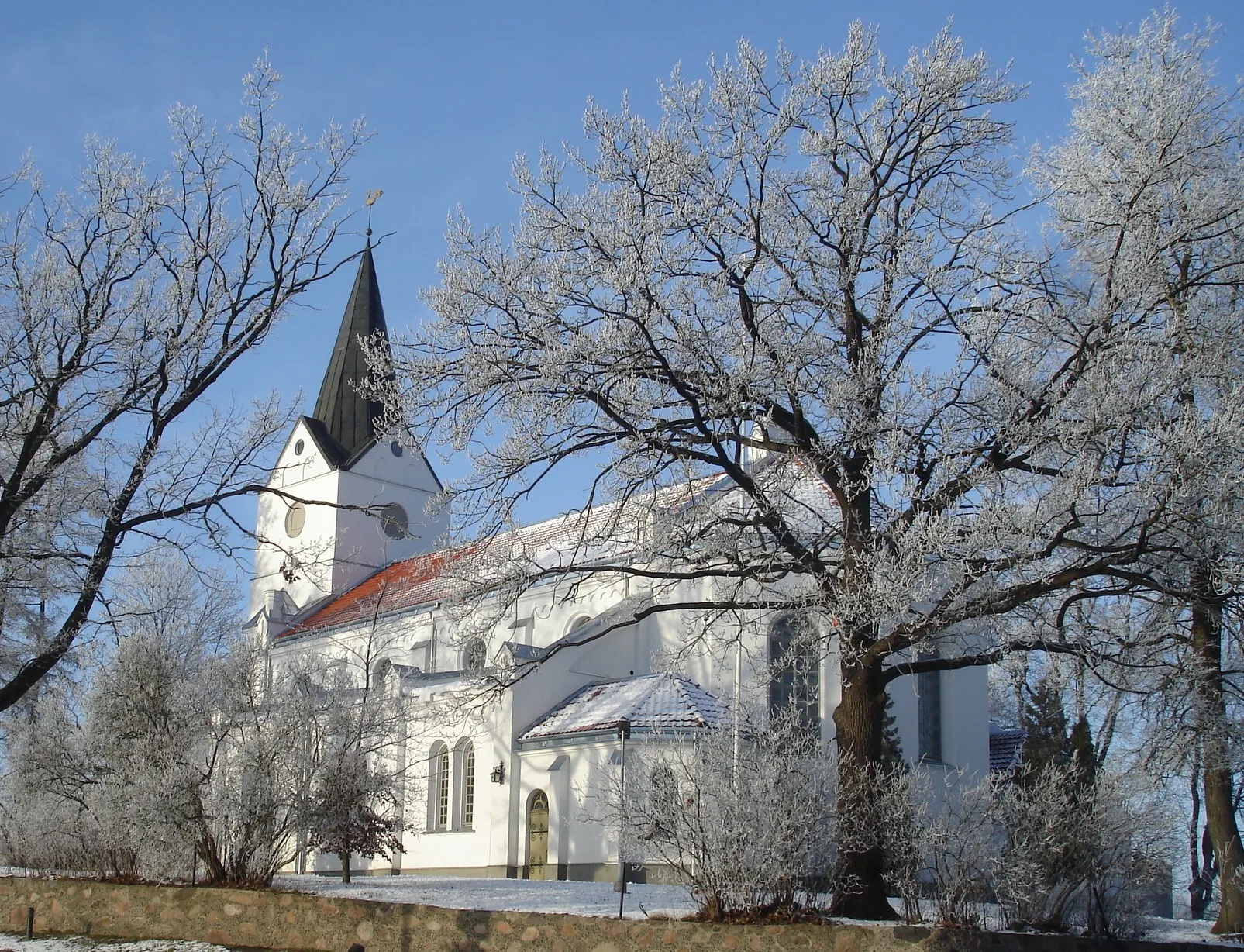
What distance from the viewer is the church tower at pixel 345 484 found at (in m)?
40.8

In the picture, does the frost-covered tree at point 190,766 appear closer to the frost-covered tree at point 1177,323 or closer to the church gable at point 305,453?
the frost-covered tree at point 1177,323

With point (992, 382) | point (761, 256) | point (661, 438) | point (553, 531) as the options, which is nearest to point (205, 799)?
point (661, 438)

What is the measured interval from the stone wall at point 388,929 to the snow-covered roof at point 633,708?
1000cm

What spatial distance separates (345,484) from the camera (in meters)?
40.8

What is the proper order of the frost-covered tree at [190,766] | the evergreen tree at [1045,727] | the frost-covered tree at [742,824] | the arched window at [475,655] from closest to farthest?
the frost-covered tree at [742,824] < the frost-covered tree at [190,766] < the arched window at [475,655] < the evergreen tree at [1045,727]

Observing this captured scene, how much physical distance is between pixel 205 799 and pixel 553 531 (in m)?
17.4

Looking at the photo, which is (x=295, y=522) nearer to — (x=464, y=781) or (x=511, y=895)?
(x=464, y=781)

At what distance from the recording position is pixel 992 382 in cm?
1381

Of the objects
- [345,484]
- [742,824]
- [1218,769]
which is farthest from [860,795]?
[345,484]

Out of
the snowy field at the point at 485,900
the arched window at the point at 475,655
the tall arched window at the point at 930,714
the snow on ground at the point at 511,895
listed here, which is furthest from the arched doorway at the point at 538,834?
the tall arched window at the point at 930,714

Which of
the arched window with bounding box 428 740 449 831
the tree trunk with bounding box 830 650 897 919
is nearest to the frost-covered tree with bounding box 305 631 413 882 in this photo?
the tree trunk with bounding box 830 650 897 919

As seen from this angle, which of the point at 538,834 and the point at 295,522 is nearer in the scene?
the point at 538,834

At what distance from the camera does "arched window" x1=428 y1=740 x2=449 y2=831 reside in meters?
27.9

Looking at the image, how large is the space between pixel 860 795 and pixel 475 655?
11.0m
